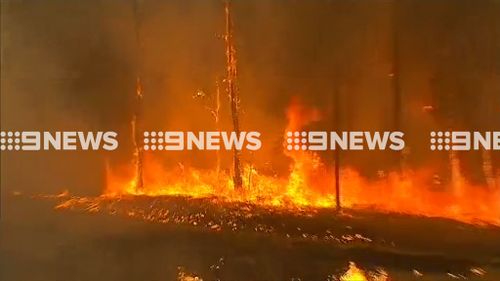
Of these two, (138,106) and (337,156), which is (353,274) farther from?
(138,106)

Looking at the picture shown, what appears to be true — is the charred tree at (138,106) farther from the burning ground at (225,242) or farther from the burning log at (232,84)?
the burning log at (232,84)

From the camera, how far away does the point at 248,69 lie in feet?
7.16

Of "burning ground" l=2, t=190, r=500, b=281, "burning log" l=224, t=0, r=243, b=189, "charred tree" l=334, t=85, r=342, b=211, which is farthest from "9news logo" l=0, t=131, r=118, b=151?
"charred tree" l=334, t=85, r=342, b=211

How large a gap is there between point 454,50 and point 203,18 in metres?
1.10

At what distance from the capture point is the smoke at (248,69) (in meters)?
2.13

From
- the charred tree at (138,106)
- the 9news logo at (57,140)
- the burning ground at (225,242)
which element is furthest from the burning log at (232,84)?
the 9news logo at (57,140)

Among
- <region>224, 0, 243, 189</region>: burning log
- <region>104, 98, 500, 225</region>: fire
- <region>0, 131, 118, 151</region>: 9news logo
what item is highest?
<region>224, 0, 243, 189</region>: burning log

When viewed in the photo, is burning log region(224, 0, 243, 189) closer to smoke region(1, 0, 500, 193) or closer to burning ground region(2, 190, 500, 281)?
smoke region(1, 0, 500, 193)

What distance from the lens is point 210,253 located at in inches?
85.1

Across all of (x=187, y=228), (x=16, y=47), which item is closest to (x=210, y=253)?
(x=187, y=228)

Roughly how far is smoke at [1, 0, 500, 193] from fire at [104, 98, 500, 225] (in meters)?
0.06

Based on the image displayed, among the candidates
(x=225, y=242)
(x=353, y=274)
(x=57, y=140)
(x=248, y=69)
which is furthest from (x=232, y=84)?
(x=353, y=274)

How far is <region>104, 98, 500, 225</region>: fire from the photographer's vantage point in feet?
6.98

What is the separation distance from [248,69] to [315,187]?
23.5 inches
